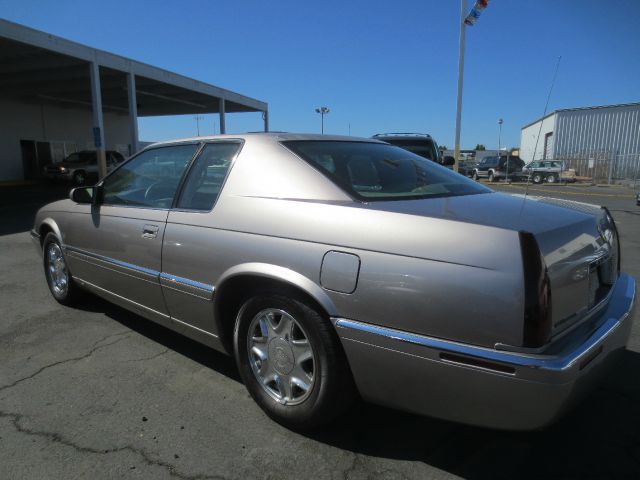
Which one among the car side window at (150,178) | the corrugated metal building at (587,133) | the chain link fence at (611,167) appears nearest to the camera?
the car side window at (150,178)

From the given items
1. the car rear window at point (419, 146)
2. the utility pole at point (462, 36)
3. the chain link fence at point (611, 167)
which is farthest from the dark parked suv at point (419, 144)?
the chain link fence at point (611, 167)

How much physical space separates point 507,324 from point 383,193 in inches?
40.4

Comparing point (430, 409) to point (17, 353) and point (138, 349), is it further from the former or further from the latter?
point (17, 353)

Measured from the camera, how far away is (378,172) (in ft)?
9.29

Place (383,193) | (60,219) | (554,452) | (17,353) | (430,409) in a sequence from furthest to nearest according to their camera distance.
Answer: (60,219)
(17,353)
(383,193)
(554,452)
(430,409)

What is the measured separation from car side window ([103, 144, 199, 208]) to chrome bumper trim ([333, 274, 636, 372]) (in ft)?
5.66

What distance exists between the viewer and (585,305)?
200 cm

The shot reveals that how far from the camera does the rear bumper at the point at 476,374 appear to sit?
168 cm

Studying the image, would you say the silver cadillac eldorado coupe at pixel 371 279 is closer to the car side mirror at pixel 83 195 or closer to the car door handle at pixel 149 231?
the car door handle at pixel 149 231

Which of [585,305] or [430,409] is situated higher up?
[585,305]

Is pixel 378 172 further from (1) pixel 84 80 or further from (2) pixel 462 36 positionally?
(1) pixel 84 80

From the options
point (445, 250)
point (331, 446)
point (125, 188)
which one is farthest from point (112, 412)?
point (445, 250)

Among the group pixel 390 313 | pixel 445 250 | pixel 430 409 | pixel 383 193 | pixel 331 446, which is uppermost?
pixel 383 193

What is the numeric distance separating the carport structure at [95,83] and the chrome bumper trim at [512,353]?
15278 millimetres
